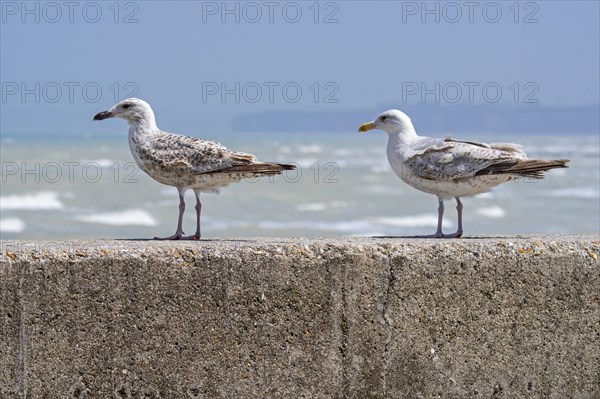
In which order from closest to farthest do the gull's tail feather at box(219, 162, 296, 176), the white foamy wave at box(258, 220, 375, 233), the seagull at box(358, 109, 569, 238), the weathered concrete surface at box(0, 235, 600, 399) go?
1. the weathered concrete surface at box(0, 235, 600, 399)
2. the gull's tail feather at box(219, 162, 296, 176)
3. the seagull at box(358, 109, 569, 238)
4. the white foamy wave at box(258, 220, 375, 233)

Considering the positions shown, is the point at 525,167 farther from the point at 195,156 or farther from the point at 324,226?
the point at 324,226

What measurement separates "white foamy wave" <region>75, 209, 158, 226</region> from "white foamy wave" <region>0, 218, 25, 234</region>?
3.67ft

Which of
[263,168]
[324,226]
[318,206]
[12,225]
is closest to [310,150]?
[318,206]

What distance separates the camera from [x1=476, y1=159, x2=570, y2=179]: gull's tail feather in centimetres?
486

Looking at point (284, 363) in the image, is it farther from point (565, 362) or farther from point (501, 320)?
point (565, 362)

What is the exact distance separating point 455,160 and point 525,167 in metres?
0.36

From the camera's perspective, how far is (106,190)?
21.2 m

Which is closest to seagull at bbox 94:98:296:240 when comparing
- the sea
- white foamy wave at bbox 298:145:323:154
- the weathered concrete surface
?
the weathered concrete surface

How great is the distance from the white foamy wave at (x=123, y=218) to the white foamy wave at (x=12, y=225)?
112 centimetres

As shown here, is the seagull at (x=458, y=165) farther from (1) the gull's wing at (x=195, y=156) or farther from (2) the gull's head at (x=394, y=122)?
(1) the gull's wing at (x=195, y=156)

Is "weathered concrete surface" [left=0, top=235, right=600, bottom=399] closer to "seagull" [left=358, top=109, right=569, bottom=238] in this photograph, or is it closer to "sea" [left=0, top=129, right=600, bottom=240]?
"seagull" [left=358, top=109, right=569, bottom=238]

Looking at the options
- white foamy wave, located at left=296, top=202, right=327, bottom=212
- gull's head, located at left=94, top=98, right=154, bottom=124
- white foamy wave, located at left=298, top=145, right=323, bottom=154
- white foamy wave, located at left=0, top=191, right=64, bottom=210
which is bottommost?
white foamy wave, located at left=296, top=202, right=327, bottom=212

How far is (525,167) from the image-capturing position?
4.89 metres

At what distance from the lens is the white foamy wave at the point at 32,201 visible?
18.4 metres
